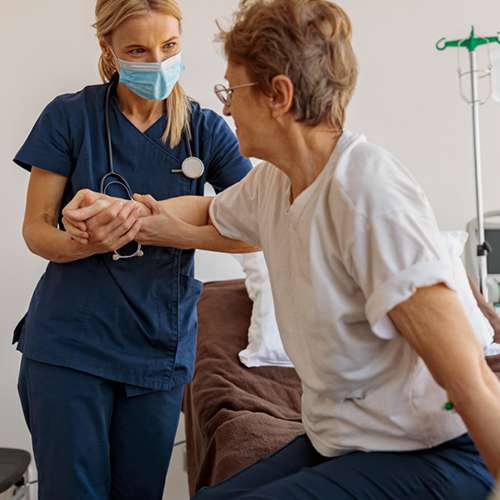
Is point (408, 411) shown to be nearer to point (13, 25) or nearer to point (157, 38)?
point (157, 38)

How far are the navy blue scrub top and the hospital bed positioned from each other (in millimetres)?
232

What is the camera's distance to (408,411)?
3.97ft

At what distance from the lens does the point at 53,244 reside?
5.51 ft

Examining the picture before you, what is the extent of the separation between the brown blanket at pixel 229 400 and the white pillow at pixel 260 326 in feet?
0.13

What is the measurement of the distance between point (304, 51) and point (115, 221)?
55 cm

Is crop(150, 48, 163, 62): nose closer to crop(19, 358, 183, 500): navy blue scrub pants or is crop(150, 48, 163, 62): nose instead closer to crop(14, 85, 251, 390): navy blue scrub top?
crop(14, 85, 251, 390): navy blue scrub top

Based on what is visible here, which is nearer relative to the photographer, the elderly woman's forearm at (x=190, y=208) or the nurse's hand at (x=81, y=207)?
the nurse's hand at (x=81, y=207)

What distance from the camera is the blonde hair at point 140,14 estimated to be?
1668mm

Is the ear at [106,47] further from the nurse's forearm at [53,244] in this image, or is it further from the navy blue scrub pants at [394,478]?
the navy blue scrub pants at [394,478]

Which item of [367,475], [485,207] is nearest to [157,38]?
[367,475]

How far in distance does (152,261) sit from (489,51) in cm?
184

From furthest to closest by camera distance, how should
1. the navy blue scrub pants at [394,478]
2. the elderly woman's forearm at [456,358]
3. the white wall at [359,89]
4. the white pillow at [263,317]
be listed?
the white wall at [359,89], the white pillow at [263,317], the navy blue scrub pants at [394,478], the elderly woman's forearm at [456,358]

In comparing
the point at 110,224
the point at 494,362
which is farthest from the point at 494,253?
the point at 110,224

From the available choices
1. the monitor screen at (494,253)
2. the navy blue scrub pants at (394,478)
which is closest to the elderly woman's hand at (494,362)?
the monitor screen at (494,253)
